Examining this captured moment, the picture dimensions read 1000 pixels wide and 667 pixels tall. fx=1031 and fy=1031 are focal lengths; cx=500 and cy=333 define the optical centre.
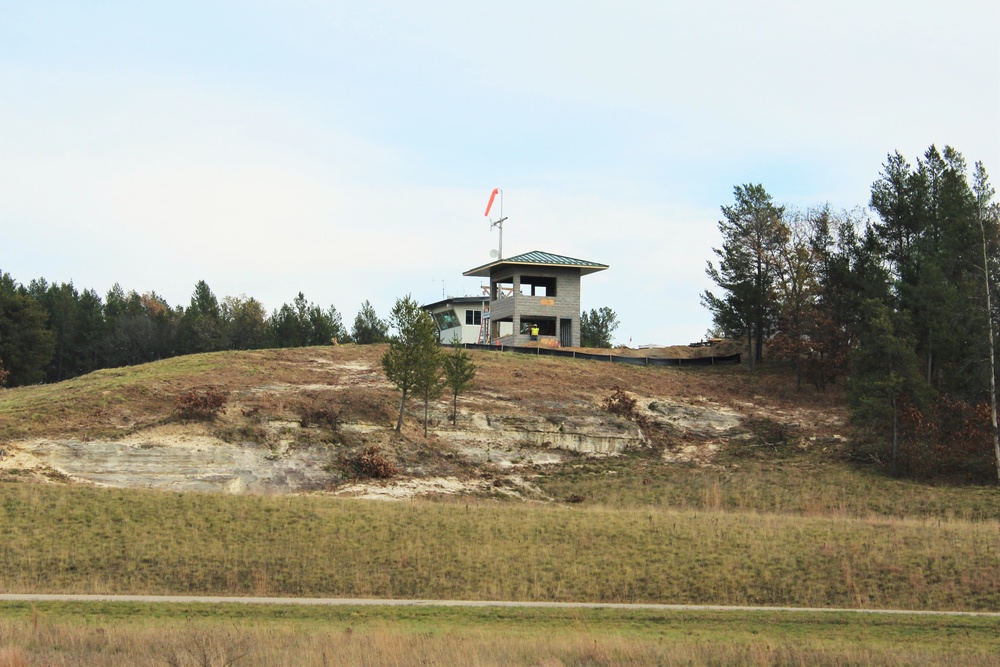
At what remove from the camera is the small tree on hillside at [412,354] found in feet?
152

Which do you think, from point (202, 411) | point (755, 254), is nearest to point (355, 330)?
point (755, 254)

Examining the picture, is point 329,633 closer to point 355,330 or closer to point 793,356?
point 793,356

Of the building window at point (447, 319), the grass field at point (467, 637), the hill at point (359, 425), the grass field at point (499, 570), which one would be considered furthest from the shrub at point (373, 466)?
the building window at point (447, 319)

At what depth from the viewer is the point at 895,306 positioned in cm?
5756

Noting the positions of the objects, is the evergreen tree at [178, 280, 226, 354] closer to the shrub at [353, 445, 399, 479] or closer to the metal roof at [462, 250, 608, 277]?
the metal roof at [462, 250, 608, 277]

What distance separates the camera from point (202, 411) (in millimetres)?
43656

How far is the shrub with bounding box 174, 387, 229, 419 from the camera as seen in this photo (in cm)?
4353

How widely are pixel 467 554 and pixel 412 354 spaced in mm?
20183

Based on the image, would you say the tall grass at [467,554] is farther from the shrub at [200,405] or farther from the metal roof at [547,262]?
the metal roof at [547,262]

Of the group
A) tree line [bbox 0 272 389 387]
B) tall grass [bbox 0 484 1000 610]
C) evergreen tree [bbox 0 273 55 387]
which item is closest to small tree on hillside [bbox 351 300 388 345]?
tree line [bbox 0 272 389 387]

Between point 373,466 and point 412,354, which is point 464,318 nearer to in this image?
point 412,354

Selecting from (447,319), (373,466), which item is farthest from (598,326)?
→ (373,466)

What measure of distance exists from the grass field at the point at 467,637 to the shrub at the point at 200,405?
2285cm

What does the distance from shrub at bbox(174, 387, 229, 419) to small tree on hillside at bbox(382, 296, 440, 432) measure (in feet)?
24.4
